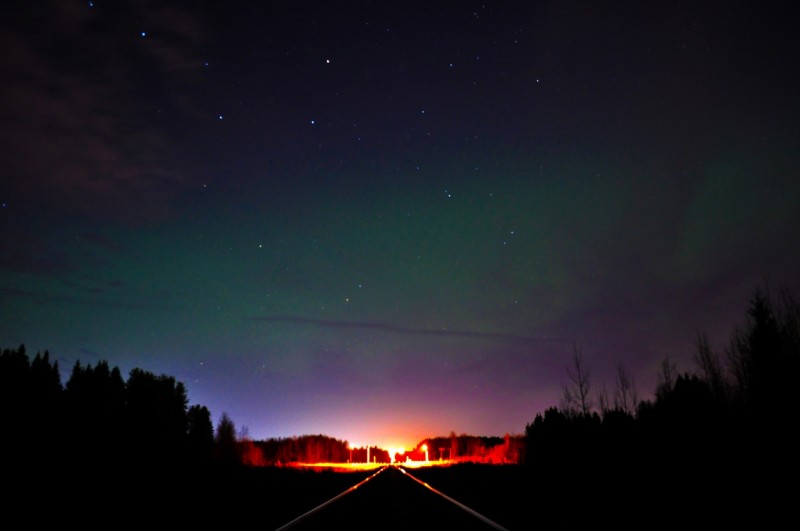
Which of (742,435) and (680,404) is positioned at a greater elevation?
(680,404)

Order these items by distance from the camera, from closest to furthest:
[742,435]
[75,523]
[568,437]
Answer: [75,523], [742,435], [568,437]

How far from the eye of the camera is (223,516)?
11.3 metres

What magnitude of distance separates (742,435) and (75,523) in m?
21.6

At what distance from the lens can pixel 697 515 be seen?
33.2ft

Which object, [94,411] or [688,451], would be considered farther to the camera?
[94,411]

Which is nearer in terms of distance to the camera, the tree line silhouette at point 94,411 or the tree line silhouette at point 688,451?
the tree line silhouette at point 688,451

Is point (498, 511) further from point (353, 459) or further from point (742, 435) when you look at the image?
point (353, 459)

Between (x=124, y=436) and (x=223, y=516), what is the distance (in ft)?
223

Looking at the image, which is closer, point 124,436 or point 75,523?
point 75,523

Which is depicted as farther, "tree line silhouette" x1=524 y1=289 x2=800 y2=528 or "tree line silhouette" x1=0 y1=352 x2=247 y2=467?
"tree line silhouette" x1=0 y1=352 x2=247 y2=467

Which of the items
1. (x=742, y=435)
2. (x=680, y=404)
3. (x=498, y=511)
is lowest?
(x=498, y=511)

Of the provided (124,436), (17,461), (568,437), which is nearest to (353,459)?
(124,436)

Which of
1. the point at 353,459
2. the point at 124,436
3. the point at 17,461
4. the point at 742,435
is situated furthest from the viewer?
the point at 353,459

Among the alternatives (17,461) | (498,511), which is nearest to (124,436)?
(17,461)
